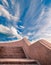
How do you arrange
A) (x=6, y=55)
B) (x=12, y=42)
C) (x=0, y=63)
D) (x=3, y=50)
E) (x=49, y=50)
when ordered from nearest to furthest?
(x=49, y=50) < (x=0, y=63) < (x=6, y=55) < (x=3, y=50) < (x=12, y=42)

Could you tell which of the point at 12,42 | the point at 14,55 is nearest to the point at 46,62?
the point at 14,55

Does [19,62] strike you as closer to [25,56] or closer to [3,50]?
[25,56]

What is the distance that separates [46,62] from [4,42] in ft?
29.8

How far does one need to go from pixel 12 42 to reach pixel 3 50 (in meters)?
4.54

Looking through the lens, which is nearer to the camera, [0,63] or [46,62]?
[46,62]

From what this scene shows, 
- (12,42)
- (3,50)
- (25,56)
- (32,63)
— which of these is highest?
(12,42)

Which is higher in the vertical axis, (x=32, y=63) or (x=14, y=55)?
(x=14, y=55)

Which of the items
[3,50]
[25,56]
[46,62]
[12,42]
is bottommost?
[46,62]

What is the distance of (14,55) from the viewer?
23.0 feet

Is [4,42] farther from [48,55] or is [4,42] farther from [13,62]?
[48,55]

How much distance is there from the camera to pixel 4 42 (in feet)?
41.8

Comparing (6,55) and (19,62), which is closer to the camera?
(19,62)

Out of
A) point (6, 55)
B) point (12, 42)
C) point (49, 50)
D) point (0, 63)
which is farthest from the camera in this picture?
point (12, 42)

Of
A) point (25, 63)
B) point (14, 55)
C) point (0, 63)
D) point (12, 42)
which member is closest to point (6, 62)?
point (0, 63)
